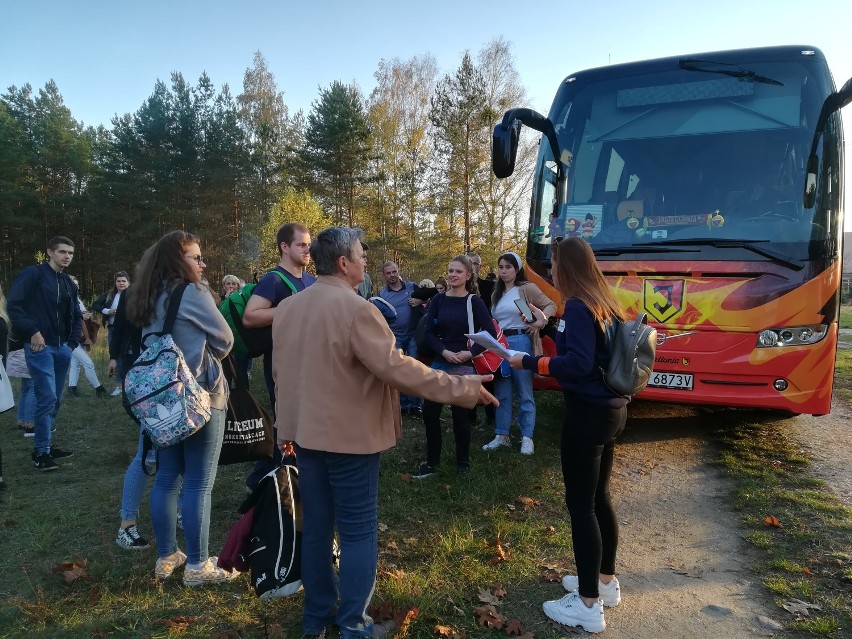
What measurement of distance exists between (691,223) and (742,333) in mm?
1153

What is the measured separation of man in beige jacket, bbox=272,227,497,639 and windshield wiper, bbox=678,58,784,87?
4728 mm

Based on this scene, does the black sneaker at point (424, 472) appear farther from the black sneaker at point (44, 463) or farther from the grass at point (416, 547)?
the black sneaker at point (44, 463)

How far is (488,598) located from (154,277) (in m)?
2.61

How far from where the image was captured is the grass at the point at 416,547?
2.98 meters

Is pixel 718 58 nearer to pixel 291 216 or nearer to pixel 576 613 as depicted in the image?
pixel 576 613

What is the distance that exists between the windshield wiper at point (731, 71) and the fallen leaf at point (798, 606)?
181 inches

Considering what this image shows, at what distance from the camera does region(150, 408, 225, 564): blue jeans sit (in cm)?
321

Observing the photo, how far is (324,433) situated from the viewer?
249cm

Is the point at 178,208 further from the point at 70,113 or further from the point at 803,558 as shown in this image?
the point at 803,558

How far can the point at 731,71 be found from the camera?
5.53 metres

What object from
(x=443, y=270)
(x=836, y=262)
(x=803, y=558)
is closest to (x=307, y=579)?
(x=803, y=558)

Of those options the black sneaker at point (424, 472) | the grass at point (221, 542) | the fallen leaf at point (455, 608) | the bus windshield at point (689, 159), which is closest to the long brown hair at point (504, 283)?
the bus windshield at point (689, 159)

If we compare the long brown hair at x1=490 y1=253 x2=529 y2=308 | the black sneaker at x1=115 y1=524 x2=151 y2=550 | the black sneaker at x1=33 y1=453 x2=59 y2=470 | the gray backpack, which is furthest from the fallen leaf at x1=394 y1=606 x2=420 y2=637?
the black sneaker at x1=33 y1=453 x2=59 y2=470

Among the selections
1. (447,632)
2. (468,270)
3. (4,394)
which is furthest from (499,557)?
(4,394)
